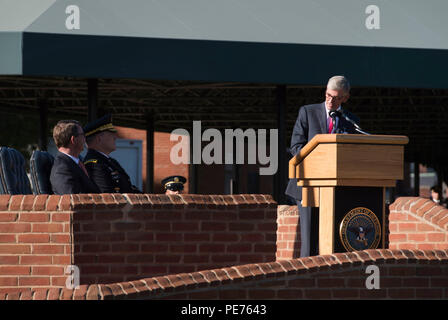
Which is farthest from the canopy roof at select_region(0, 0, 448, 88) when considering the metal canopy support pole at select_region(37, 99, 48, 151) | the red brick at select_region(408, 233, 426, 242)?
the metal canopy support pole at select_region(37, 99, 48, 151)

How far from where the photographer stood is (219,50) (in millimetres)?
13711

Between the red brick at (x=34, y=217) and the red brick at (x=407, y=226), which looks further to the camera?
the red brick at (x=407, y=226)

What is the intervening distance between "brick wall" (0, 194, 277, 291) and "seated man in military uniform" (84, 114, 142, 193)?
93cm

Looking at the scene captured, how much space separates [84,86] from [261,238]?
14.5 m

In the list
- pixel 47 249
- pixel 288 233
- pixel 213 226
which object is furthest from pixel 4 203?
pixel 288 233

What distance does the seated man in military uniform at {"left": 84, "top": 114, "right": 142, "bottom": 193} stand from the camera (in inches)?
284

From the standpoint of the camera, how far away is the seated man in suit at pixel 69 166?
6.67 metres

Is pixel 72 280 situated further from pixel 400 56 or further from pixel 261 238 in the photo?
pixel 400 56

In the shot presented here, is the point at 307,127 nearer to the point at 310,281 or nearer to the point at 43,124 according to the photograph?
the point at 310,281

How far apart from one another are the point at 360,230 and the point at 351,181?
1.36ft

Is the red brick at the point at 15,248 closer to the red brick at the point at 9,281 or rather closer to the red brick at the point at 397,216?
the red brick at the point at 9,281

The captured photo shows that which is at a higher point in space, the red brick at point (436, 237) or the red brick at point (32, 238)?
the red brick at point (32, 238)

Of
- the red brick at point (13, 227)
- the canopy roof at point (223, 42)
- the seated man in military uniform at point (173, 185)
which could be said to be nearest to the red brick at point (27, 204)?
the red brick at point (13, 227)

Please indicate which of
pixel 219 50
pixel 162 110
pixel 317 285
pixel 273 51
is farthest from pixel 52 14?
pixel 162 110
